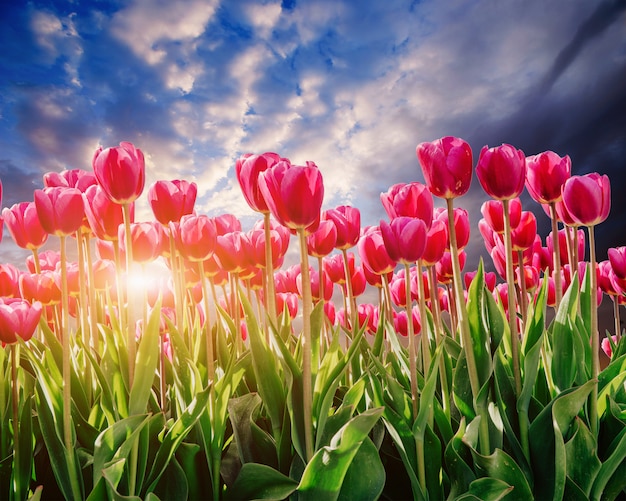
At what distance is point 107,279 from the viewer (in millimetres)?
3082

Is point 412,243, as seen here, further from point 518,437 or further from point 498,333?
point 518,437

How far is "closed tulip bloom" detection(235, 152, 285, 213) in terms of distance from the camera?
6.06ft

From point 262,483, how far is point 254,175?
1131mm

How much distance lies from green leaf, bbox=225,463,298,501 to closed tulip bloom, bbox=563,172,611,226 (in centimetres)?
167

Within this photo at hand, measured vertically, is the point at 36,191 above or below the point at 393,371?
above

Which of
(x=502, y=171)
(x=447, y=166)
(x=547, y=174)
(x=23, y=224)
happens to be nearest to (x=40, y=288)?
(x=23, y=224)

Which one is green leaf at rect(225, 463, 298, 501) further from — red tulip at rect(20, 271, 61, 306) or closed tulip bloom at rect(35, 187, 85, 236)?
red tulip at rect(20, 271, 61, 306)

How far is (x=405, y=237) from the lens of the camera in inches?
73.5

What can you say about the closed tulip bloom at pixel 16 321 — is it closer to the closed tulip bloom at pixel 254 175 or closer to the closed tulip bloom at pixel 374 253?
the closed tulip bloom at pixel 254 175

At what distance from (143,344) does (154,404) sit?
501 mm

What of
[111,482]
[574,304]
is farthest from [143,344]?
[574,304]

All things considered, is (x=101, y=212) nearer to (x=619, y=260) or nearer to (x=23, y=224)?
(x=23, y=224)

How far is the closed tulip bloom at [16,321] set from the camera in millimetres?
1816

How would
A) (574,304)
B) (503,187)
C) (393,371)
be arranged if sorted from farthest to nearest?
(393,371), (574,304), (503,187)
